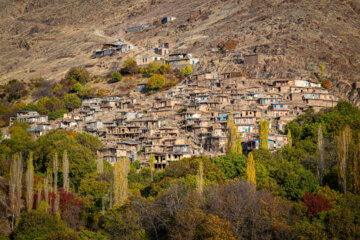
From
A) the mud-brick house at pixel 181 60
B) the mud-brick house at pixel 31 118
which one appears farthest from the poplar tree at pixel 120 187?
the mud-brick house at pixel 181 60

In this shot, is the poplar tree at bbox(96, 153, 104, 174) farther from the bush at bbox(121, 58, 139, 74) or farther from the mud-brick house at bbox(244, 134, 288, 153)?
the bush at bbox(121, 58, 139, 74)

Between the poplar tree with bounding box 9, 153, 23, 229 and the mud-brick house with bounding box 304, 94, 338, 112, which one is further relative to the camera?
the mud-brick house with bounding box 304, 94, 338, 112

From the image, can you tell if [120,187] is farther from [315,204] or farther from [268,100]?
[268,100]

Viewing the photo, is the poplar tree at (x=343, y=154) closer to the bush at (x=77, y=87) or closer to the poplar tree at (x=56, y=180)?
the poplar tree at (x=56, y=180)

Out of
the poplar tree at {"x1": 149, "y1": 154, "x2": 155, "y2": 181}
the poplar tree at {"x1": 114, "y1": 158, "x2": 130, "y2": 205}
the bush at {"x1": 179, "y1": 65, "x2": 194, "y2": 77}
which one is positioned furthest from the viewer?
the bush at {"x1": 179, "y1": 65, "x2": 194, "y2": 77}

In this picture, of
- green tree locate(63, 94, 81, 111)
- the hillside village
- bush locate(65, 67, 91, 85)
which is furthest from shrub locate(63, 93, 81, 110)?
bush locate(65, 67, 91, 85)
